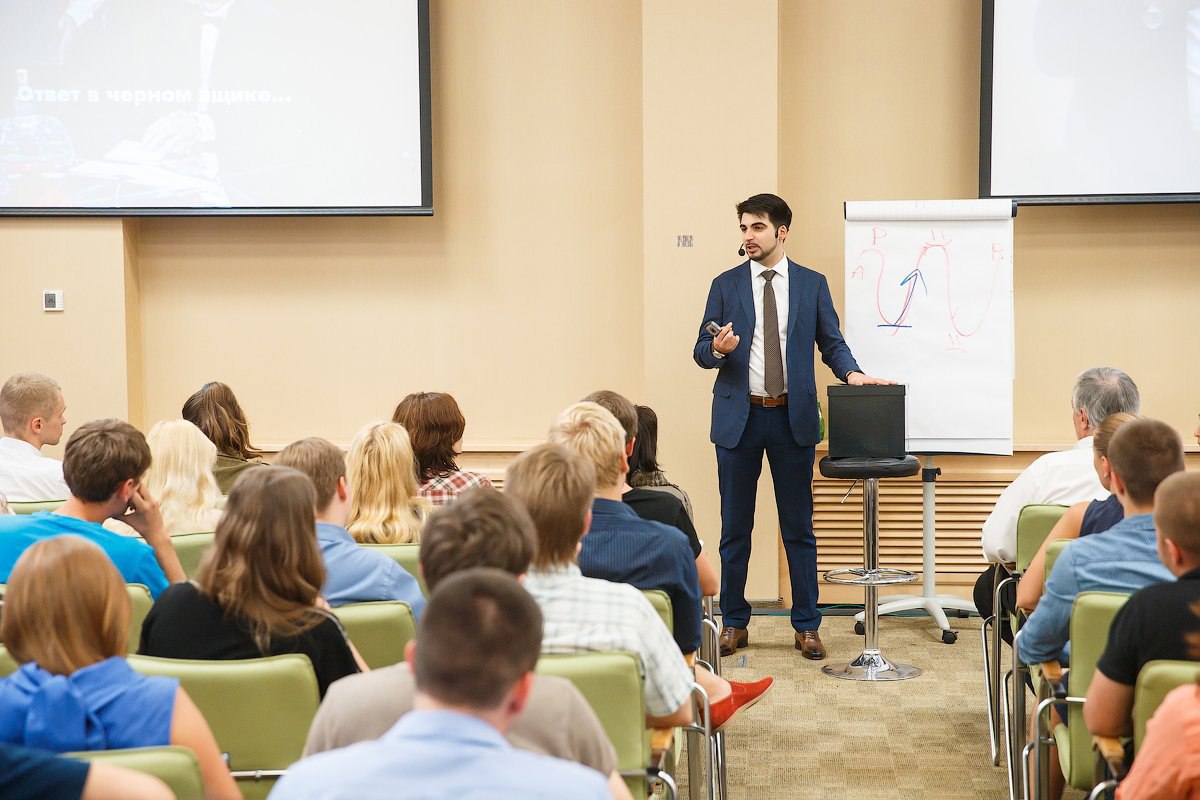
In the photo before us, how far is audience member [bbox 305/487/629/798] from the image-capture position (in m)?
1.56

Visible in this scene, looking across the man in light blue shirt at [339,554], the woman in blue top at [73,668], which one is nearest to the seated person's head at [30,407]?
the man in light blue shirt at [339,554]

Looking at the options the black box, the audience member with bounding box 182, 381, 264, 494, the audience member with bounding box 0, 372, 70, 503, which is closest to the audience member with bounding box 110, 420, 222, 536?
the audience member with bounding box 182, 381, 264, 494

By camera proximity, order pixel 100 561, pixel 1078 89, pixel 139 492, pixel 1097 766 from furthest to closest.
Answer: pixel 1078 89
pixel 139 492
pixel 1097 766
pixel 100 561

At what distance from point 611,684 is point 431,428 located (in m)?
1.70

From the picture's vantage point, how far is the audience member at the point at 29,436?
12.9 ft

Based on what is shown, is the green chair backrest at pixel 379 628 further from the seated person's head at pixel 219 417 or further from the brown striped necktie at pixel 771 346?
the brown striped necktie at pixel 771 346

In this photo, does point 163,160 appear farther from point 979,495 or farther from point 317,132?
point 979,495

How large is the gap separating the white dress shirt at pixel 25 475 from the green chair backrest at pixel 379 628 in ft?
6.83

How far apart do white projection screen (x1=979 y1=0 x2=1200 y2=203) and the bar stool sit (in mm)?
1534

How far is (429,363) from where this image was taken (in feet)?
18.9

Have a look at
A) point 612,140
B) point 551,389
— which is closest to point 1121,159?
point 612,140

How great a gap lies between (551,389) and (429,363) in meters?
0.61

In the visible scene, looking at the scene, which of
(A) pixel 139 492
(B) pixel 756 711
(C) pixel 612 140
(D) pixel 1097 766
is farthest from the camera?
(C) pixel 612 140

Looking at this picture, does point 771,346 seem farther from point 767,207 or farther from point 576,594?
point 576,594
